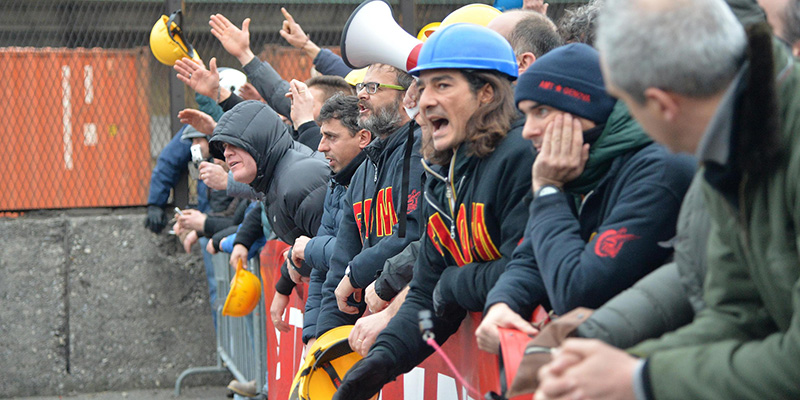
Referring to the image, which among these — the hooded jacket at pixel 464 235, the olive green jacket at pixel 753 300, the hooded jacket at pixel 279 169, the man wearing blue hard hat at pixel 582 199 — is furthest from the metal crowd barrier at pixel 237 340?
the olive green jacket at pixel 753 300

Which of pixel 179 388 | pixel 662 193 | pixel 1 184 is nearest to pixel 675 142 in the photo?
pixel 662 193

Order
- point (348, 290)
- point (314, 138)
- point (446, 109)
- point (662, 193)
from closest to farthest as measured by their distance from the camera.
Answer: point (662, 193) → point (446, 109) → point (348, 290) → point (314, 138)

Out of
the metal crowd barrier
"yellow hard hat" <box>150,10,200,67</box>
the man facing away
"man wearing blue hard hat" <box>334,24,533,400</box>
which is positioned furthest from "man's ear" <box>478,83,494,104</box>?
"yellow hard hat" <box>150,10,200,67</box>

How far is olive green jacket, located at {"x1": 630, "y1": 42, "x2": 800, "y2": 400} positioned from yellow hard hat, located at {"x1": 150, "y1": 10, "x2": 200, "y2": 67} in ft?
23.5

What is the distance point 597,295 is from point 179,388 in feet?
23.0

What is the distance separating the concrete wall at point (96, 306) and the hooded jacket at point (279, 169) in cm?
310

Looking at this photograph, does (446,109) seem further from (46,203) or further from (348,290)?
(46,203)

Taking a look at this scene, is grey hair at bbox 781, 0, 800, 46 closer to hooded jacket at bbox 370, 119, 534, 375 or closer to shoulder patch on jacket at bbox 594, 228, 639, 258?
shoulder patch on jacket at bbox 594, 228, 639, 258

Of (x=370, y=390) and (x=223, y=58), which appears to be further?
(x=223, y=58)

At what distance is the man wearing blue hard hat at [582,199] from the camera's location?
91.7 inches

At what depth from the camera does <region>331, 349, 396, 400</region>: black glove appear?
3.24m

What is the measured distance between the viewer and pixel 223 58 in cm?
988

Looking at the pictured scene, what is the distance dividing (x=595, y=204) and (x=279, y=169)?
12.1 feet

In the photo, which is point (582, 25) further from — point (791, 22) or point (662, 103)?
point (662, 103)
